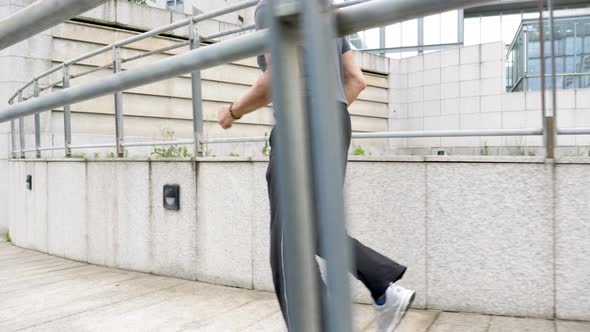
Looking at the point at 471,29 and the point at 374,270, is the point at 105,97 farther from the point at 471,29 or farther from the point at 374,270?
the point at 471,29

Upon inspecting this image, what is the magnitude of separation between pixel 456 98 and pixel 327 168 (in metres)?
6.71

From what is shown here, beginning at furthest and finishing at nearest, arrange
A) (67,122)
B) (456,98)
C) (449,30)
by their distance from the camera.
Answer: (449,30)
(456,98)
(67,122)

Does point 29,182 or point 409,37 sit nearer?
point 29,182

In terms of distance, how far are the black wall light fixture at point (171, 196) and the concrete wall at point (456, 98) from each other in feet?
6.56

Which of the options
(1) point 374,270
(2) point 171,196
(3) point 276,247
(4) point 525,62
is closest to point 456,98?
(4) point 525,62

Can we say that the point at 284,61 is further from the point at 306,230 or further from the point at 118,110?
the point at 118,110

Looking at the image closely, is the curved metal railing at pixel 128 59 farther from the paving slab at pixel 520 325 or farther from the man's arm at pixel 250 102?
the paving slab at pixel 520 325

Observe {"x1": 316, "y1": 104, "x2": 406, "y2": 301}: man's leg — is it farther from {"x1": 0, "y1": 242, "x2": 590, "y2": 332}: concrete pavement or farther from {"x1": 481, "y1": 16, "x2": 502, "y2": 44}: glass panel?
{"x1": 481, "y1": 16, "x2": 502, "y2": 44}: glass panel

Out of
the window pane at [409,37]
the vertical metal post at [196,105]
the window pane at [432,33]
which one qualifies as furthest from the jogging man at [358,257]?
the window pane at [409,37]

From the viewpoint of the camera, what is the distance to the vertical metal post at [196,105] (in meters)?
4.57

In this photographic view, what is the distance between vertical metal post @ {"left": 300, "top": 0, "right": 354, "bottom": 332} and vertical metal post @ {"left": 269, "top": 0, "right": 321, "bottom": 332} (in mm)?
20

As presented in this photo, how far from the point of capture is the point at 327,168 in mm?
724

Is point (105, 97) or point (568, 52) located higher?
point (105, 97)

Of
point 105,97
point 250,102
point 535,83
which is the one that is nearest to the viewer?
point 250,102
